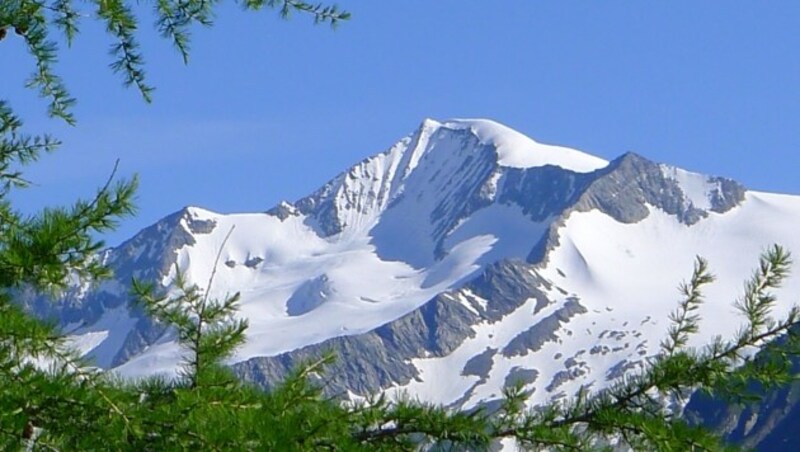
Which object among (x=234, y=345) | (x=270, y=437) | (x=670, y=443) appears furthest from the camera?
(x=234, y=345)

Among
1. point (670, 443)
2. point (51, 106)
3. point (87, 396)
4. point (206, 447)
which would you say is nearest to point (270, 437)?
point (206, 447)

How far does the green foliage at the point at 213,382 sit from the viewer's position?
5.15m

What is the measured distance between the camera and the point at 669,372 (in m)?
6.23

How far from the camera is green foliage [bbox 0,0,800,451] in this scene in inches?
203

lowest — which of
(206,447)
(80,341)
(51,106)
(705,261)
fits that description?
(206,447)

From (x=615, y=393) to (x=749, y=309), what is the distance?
634 millimetres

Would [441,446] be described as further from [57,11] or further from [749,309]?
[57,11]

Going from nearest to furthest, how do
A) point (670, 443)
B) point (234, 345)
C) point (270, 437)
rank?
point (270, 437), point (670, 443), point (234, 345)

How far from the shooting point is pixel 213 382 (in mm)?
5750

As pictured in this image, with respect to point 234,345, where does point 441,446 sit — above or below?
below

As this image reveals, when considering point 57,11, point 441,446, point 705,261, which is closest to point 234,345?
point 441,446

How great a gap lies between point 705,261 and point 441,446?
4.31ft

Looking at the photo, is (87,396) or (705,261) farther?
(705,261)

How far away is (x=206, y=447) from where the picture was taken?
514 cm
